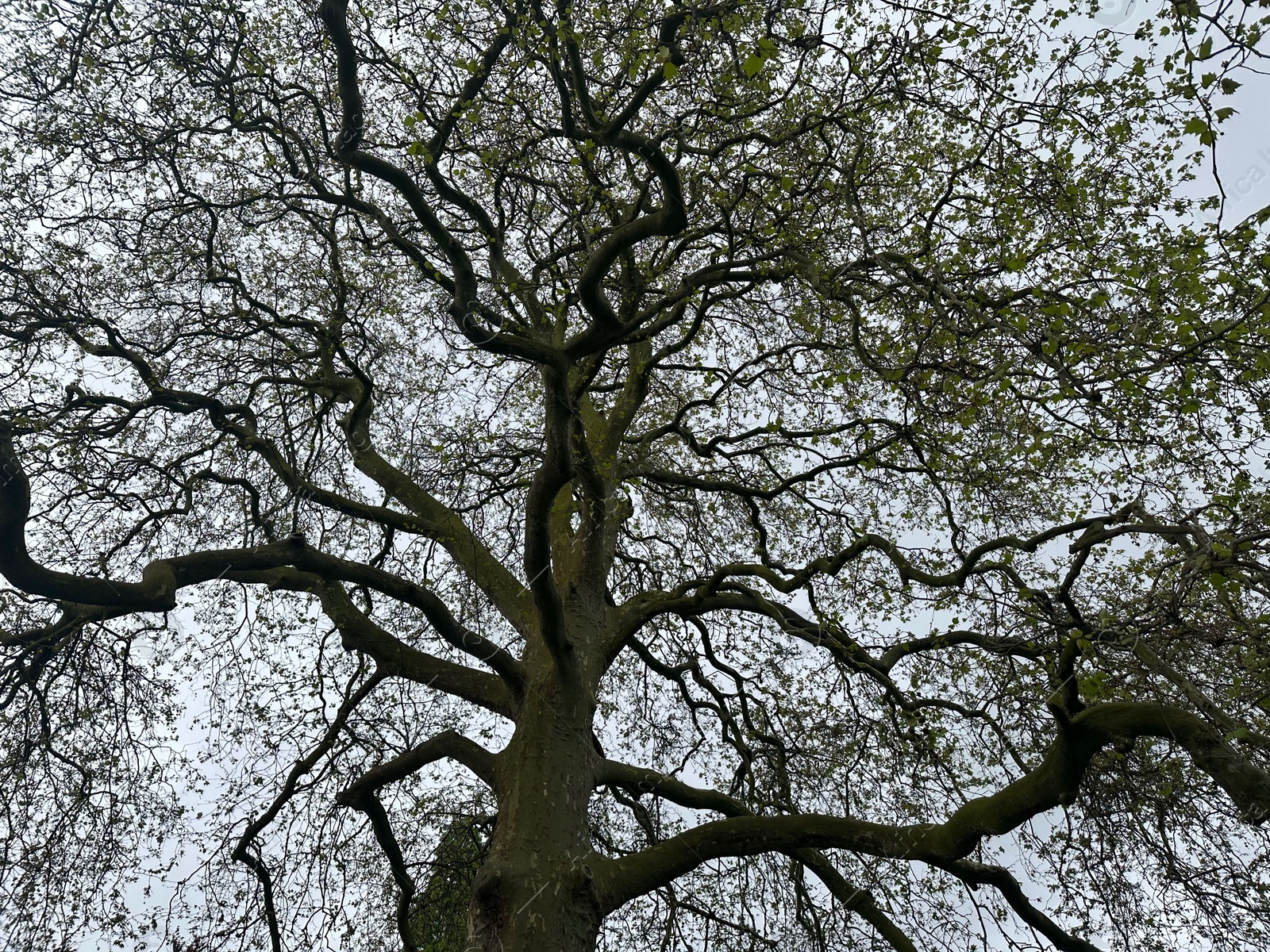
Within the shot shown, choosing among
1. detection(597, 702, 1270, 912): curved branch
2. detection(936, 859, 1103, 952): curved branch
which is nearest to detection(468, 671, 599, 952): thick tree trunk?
detection(597, 702, 1270, 912): curved branch

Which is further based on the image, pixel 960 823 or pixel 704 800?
pixel 704 800

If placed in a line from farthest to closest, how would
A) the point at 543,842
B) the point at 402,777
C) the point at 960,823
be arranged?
1. the point at 402,777
2. the point at 543,842
3. the point at 960,823

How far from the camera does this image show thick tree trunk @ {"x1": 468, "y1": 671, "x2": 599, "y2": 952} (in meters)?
4.57

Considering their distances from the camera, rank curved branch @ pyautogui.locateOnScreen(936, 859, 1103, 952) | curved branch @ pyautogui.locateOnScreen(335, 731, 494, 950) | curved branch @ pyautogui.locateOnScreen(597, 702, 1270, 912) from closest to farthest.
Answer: curved branch @ pyautogui.locateOnScreen(597, 702, 1270, 912)
curved branch @ pyautogui.locateOnScreen(936, 859, 1103, 952)
curved branch @ pyautogui.locateOnScreen(335, 731, 494, 950)

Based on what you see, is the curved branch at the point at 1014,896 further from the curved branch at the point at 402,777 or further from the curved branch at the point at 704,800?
the curved branch at the point at 402,777

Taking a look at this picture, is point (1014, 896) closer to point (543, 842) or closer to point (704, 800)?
point (704, 800)

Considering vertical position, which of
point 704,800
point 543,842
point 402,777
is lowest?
point 543,842

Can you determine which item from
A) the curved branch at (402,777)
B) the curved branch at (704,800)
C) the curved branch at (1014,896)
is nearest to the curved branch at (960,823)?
the curved branch at (1014,896)

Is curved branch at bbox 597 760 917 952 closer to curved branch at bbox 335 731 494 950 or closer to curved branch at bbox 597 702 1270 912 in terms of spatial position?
curved branch at bbox 597 702 1270 912

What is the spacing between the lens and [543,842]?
5.01 meters

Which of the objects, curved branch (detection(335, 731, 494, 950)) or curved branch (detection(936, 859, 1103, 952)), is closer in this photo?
curved branch (detection(936, 859, 1103, 952))

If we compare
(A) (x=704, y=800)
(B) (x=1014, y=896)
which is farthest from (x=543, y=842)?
(B) (x=1014, y=896)

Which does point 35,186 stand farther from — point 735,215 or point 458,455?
point 735,215

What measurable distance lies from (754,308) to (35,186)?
19.4 ft
